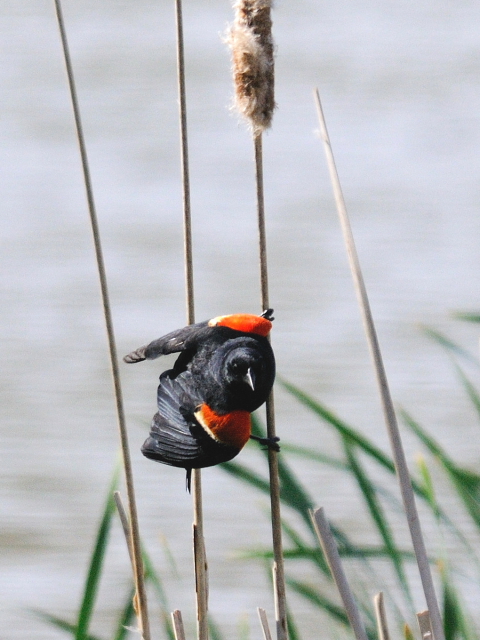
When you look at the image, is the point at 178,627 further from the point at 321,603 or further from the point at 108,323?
the point at 108,323

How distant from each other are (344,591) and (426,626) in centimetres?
12

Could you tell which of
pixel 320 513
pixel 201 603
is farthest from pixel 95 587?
pixel 320 513

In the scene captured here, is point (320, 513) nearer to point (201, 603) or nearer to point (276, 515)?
point (276, 515)

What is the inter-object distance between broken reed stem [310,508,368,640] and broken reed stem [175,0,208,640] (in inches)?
6.3

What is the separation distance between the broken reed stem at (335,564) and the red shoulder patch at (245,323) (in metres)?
0.22

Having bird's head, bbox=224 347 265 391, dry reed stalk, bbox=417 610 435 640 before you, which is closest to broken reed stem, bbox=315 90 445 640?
dry reed stalk, bbox=417 610 435 640

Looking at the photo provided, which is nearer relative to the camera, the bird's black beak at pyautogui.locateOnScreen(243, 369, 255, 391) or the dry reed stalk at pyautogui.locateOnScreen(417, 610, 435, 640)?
the bird's black beak at pyautogui.locateOnScreen(243, 369, 255, 391)

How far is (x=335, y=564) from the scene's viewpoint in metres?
1.09

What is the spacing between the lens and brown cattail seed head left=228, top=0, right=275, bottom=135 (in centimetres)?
105

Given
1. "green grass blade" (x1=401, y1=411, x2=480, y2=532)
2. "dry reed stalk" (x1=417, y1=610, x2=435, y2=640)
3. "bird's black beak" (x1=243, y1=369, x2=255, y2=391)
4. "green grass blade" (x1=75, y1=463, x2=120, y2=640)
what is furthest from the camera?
"green grass blade" (x1=401, y1=411, x2=480, y2=532)

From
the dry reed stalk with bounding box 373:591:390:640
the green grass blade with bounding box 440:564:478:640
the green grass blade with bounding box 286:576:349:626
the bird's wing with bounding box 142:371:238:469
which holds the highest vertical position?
the bird's wing with bounding box 142:371:238:469

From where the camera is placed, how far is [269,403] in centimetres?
117

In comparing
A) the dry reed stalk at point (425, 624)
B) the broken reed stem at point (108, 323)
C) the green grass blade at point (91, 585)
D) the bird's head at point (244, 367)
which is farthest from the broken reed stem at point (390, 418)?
the green grass blade at point (91, 585)

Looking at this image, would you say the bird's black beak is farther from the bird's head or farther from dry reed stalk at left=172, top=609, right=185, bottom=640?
dry reed stalk at left=172, top=609, right=185, bottom=640
